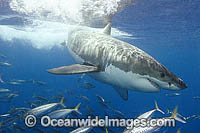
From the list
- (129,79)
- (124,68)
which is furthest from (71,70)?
(129,79)

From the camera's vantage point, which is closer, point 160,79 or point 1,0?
point 160,79

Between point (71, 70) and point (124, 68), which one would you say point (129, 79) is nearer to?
point (124, 68)

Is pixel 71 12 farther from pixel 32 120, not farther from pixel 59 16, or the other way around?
pixel 32 120

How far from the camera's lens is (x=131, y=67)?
10.7ft

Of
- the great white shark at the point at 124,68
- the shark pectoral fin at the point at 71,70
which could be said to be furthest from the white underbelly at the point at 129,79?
the shark pectoral fin at the point at 71,70

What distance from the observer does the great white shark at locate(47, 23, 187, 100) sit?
293 cm

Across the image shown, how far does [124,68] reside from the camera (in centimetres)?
335

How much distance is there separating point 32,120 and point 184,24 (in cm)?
1927

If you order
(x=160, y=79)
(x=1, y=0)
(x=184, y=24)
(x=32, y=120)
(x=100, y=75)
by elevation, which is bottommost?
(x=32, y=120)

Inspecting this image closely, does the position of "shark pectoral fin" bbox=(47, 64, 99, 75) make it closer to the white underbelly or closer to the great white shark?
the great white shark

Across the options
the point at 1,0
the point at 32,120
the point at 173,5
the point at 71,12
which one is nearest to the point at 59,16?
the point at 71,12

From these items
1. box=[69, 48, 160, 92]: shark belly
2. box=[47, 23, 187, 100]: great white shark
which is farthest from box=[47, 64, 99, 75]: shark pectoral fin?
box=[69, 48, 160, 92]: shark belly

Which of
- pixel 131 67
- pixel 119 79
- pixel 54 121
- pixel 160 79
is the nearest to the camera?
pixel 160 79

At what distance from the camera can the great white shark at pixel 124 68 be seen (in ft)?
9.60
